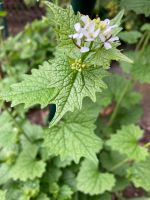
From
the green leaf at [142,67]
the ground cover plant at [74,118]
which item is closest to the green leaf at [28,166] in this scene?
the ground cover plant at [74,118]

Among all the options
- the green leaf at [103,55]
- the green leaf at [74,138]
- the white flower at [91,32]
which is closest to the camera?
the white flower at [91,32]

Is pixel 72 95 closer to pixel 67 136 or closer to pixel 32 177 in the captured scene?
pixel 67 136

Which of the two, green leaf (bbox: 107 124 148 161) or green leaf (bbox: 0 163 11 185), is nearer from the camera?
green leaf (bbox: 107 124 148 161)

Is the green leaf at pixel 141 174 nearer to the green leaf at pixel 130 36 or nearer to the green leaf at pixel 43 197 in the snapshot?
the green leaf at pixel 43 197

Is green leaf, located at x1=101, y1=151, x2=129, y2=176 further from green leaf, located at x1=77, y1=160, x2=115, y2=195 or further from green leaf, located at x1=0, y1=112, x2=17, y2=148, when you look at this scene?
green leaf, located at x1=0, y1=112, x2=17, y2=148

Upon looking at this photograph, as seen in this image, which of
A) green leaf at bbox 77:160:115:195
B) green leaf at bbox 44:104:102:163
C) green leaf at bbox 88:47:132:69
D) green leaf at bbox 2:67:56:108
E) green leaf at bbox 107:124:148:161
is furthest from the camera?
green leaf at bbox 77:160:115:195

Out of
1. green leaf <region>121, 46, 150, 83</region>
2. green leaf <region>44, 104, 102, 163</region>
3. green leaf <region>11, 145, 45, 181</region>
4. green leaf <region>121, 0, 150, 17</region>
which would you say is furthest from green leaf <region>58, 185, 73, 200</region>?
green leaf <region>121, 0, 150, 17</region>

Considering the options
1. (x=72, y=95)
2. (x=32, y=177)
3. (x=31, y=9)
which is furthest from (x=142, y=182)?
(x=31, y=9)

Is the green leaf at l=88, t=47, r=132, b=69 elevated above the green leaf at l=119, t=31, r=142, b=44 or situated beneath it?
elevated above
